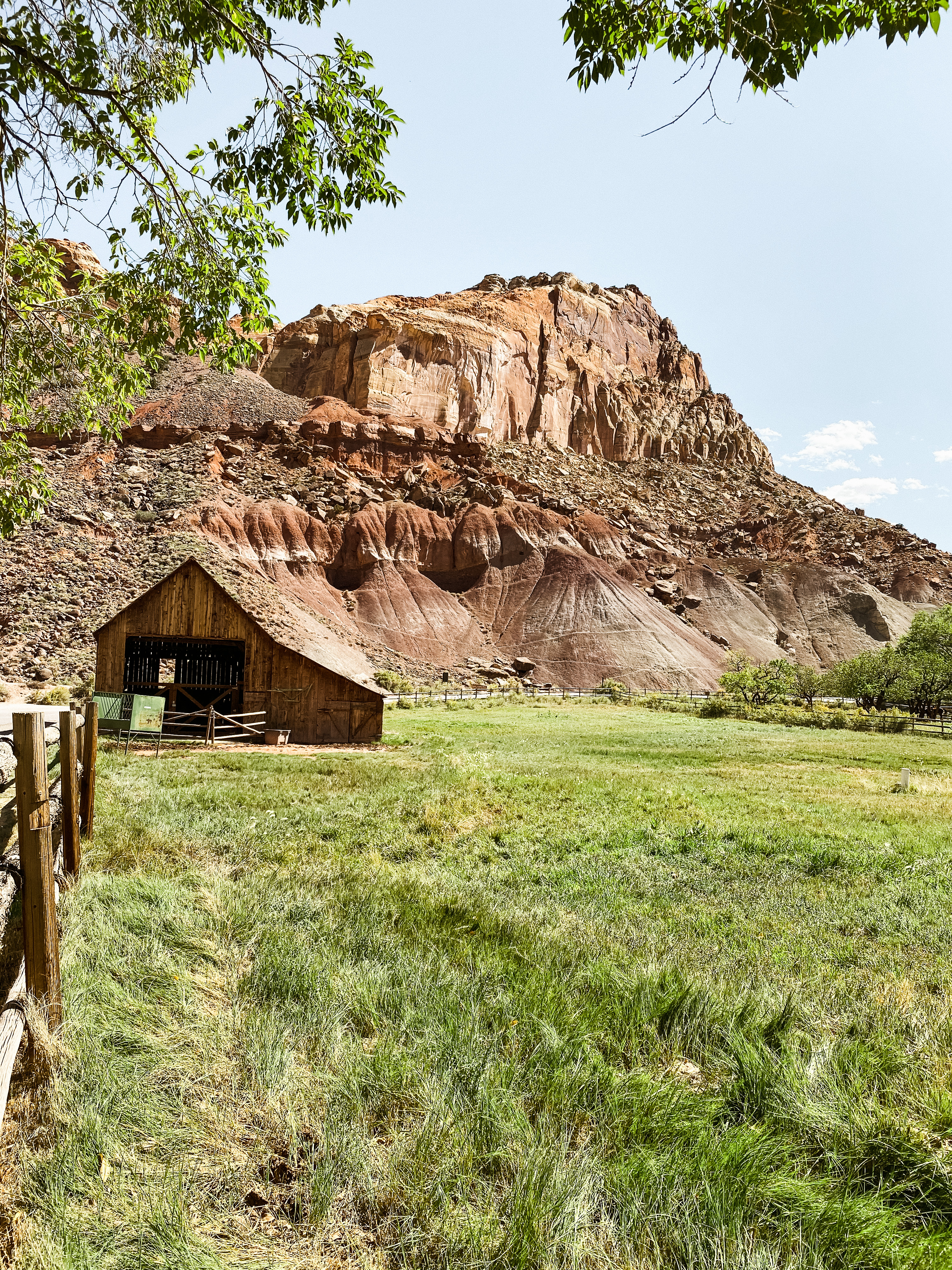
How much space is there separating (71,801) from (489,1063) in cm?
361

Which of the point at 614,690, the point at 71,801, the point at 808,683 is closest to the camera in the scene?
the point at 71,801

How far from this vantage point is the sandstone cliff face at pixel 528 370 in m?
105

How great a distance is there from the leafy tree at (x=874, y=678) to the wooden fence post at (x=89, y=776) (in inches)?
2136

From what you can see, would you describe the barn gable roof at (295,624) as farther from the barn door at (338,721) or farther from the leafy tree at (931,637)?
the leafy tree at (931,637)

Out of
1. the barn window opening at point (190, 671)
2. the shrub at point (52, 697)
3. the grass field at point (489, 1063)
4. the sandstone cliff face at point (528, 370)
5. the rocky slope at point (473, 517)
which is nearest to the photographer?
the grass field at point (489, 1063)

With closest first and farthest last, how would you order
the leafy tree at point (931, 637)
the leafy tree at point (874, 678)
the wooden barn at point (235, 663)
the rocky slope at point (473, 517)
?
the wooden barn at point (235, 663)
the leafy tree at point (931, 637)
the leafy tree at point (874, 678)
the rocky slope at point (473, 517)

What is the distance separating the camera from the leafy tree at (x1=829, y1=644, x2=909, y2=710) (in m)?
55.0

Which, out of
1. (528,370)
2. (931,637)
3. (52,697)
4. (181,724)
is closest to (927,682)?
(931,637)

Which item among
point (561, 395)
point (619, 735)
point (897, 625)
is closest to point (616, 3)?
point (619, 735)

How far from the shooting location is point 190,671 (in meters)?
23.4

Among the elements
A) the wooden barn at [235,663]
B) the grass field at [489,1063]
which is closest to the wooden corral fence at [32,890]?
the grass field at [489,1063]

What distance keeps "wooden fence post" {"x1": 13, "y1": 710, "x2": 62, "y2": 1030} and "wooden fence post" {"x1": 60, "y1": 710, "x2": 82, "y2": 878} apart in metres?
1.88

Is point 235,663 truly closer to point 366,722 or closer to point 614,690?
point 366,722

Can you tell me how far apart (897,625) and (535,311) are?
81868mm
